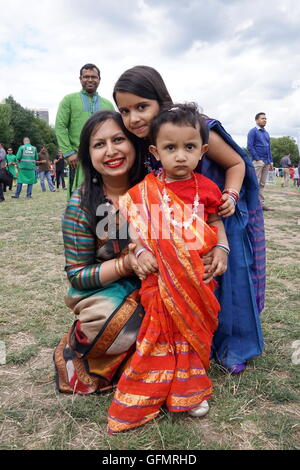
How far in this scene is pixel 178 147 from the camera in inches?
68.9

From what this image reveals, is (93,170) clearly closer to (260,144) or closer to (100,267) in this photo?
(100,267)

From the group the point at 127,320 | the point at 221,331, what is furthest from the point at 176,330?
the point at 221,331

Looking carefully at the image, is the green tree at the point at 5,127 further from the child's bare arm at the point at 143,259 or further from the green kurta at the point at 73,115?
the child's bare arm at the point at 143,259

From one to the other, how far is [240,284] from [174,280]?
57cm

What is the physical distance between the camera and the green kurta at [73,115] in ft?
15.7

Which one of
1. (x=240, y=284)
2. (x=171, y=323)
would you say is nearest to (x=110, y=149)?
(x=171, y=323)

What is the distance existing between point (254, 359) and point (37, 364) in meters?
1.32

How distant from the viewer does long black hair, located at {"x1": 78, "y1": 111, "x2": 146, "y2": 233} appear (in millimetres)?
2021

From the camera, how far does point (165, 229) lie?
178 centimetres

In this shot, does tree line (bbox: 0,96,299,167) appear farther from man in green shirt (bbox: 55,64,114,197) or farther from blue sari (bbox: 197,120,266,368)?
blue sari (bbox: 197,120,266,368)

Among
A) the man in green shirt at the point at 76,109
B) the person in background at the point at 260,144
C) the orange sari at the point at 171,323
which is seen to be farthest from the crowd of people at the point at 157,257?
the person in background at the point at 260,144

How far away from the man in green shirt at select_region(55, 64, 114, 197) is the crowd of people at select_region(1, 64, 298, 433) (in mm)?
2828

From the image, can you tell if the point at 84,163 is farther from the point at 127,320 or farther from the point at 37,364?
the point at 37,364

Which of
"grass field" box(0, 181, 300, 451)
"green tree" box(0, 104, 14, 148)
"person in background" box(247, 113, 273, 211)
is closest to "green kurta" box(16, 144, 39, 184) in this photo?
"person in background" box(247, 113, 273, 211)
